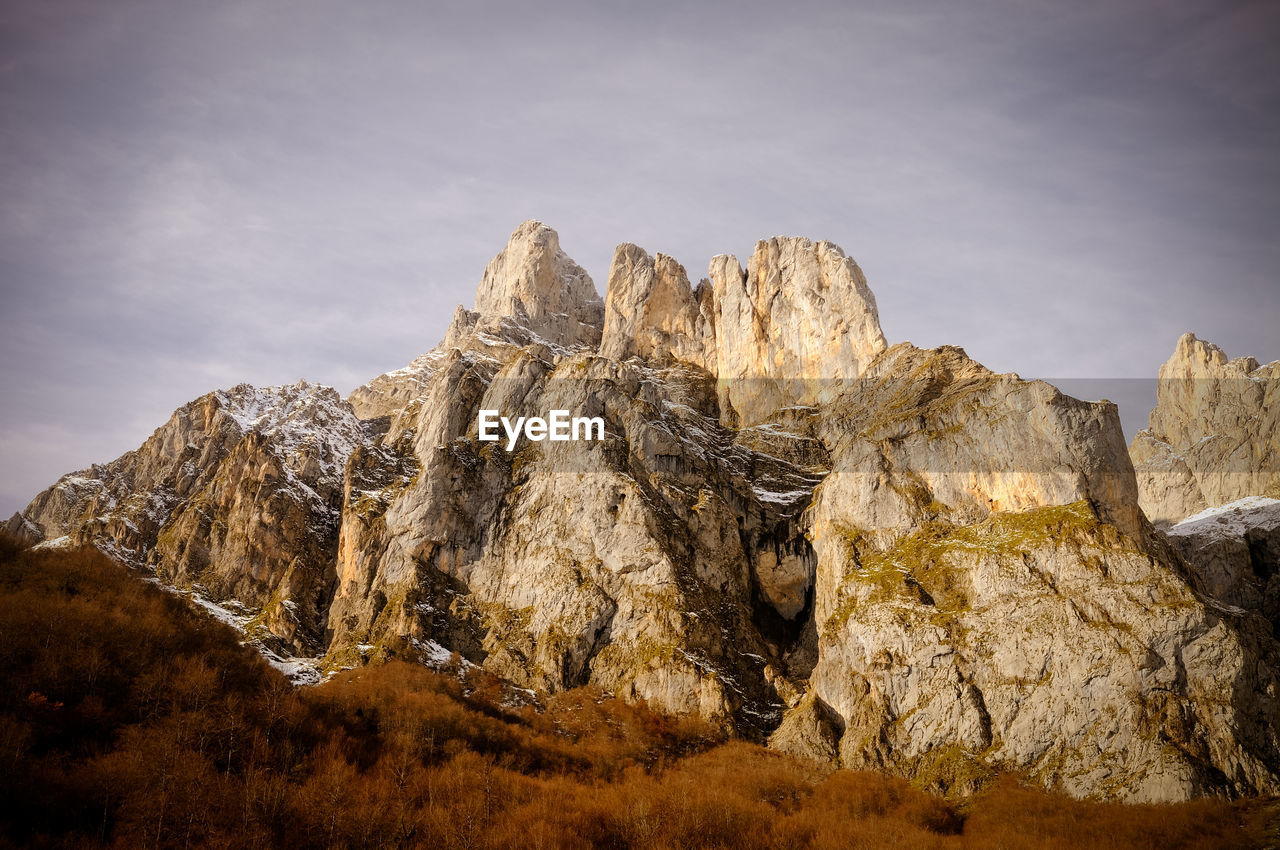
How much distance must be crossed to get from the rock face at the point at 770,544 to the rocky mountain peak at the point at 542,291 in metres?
20.8

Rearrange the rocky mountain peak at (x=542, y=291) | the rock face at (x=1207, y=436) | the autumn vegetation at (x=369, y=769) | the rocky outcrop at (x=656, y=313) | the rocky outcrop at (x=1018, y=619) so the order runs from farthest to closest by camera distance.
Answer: the rocky mountain peak at (x=542, y=291), the rocky outcrop at (x=656, y=313), the rock face at (x=1207, y=436), the rocky outcrop at (x=1018, y=619), the autumn vegetation at (x=369, y=769)

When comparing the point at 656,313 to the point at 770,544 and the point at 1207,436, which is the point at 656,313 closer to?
the point at 770,544

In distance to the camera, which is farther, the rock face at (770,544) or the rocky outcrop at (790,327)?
the rocky outcrop at (790,327)

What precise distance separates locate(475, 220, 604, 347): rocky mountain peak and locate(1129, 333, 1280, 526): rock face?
11242 centimetres

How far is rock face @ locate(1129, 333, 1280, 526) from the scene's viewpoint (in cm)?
13725

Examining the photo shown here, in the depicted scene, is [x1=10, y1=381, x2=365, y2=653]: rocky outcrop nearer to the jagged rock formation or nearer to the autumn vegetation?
the autumn vegetation

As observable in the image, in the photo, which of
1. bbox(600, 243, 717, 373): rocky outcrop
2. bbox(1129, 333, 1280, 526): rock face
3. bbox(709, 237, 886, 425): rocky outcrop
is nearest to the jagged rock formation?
bbox(1129, 333, 1280, 526): rock face

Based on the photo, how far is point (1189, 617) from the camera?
71.0m

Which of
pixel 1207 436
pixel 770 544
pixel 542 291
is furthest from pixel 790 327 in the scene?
pixel 1207 436

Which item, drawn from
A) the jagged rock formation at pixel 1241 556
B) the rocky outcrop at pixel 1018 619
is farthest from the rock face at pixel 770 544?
the jagged rock formation at pixel 1241 556

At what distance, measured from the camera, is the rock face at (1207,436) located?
137250 mm

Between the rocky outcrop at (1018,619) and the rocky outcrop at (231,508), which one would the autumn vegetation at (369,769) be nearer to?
the rocky outcrop at (1018,619)

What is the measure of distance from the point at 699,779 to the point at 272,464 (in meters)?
79.9

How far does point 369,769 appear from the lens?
77.1 m
